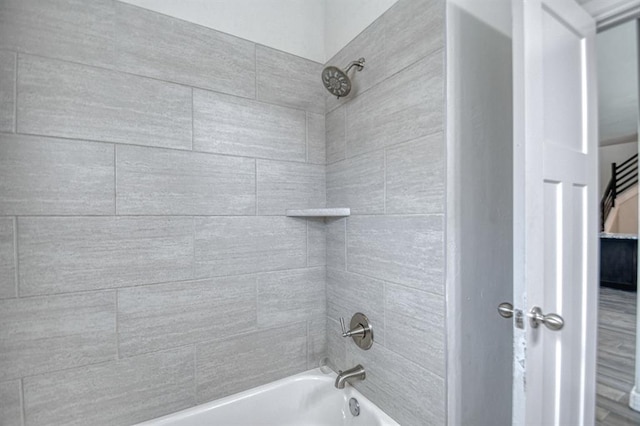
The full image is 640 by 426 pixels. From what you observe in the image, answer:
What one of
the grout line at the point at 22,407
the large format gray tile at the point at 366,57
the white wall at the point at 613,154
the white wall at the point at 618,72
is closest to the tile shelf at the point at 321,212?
the large format gray tile at the point at 366,57

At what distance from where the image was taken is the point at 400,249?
3.55 feet

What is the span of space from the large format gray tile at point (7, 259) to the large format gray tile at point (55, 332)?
4cm

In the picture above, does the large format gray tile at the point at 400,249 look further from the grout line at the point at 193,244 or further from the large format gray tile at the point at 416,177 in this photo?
the grout line at the point at 193,244

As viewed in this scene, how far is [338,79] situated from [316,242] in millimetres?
823

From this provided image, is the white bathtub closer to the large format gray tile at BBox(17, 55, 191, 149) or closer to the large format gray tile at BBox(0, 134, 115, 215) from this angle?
the large format gray tile at BBox(0, 134, 115, 215)

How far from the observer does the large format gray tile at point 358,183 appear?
119 centimetres

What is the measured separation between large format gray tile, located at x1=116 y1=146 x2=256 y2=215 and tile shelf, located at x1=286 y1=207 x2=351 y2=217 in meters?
0.21

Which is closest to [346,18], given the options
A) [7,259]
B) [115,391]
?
[7,259]

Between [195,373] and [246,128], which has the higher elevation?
[246,128]

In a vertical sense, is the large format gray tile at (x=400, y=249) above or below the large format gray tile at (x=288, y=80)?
below

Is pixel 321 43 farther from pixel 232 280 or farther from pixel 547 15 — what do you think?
pixel 232 280

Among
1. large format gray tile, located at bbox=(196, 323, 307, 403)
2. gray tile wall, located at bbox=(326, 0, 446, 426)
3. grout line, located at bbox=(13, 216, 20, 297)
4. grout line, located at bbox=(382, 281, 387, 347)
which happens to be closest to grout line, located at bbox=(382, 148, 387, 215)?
gray tile wall, located at bbox=(326, 0, 446, 426)

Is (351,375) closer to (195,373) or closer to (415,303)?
(415,303)

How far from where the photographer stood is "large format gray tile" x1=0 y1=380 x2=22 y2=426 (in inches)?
36.2
